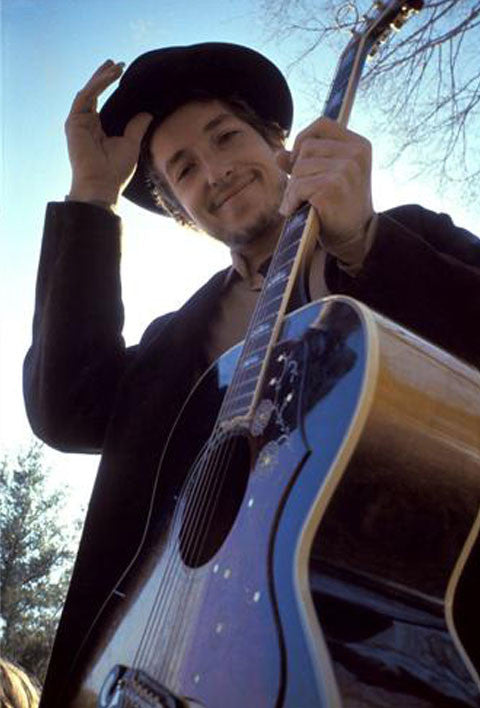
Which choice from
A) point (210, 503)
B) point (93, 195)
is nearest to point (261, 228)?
point (93, 195)

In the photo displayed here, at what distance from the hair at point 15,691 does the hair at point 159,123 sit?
5.49ft

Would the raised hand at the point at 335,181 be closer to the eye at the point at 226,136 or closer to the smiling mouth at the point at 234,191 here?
the smiling mouth at the point at 234,191

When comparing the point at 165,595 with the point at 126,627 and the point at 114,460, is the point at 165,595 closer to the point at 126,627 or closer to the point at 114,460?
the point at 126,627

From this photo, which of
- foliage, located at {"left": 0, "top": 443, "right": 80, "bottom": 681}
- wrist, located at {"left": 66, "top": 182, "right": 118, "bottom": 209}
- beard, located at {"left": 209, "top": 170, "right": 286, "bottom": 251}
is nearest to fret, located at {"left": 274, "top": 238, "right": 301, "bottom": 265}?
beard, located at {"left": 209, "top": 170, "right": 286, "bottom": 251}

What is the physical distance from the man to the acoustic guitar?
15 cm

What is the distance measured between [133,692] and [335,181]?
870mm

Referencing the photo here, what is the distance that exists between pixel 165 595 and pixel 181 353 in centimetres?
72

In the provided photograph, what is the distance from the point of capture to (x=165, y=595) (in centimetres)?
115

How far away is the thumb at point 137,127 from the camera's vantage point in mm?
2152

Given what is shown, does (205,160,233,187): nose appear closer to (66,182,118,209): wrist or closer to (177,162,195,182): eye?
(177,162,195,182): eye

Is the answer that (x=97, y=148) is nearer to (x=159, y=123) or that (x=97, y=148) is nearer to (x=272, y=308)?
(x=159, y=123)

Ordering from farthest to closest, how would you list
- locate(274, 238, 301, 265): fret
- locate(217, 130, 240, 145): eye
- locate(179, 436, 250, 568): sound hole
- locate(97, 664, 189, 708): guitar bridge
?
1. locate(217, 130, 240, 145): eye
2. locate(274, 238, 301, 265): fret
3. locate(179, 436, 250, 568): sound hole
4. locate(97, 664, 189, 708): guitar bridge

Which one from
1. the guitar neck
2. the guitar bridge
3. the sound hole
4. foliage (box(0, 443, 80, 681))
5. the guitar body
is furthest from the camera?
foliage (box(0, 443, 80, 681))

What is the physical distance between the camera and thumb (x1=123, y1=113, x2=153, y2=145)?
7.06 ft
